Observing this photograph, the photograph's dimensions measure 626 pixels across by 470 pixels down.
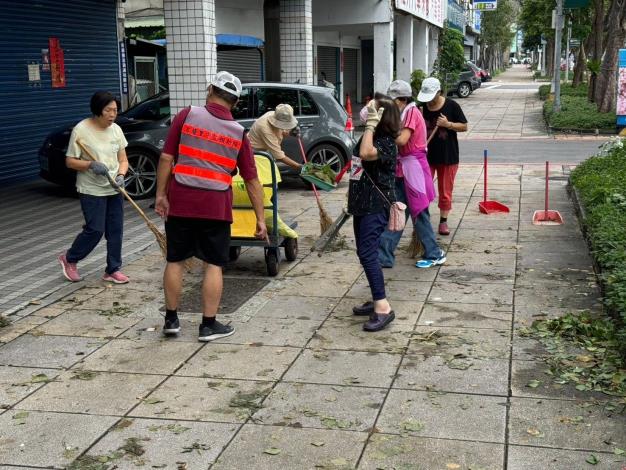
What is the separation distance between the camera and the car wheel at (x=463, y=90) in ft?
135

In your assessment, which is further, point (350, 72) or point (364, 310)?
point (350, 72)

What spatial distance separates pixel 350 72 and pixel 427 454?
33.0 meters

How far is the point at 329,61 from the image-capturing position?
31.7 metres

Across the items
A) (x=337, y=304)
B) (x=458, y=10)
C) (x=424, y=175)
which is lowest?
(x=337, y=304)

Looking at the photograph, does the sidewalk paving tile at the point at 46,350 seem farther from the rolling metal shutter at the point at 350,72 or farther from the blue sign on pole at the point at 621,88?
the rolling metal shutter at the point at 350,72

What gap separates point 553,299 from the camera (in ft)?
21.6

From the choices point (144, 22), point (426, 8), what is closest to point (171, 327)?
point (144, 22)

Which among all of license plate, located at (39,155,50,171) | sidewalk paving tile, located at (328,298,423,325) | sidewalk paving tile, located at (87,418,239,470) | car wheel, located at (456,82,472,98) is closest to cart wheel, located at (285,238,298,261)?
sidewalk paving tile, located at (328,298,423,325)

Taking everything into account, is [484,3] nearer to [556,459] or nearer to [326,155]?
[326,155]

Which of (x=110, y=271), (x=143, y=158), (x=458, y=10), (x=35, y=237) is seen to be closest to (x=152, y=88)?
(x=143, y=158)

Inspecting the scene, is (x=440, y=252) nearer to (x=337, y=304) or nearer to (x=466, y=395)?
(x=337, y=304)

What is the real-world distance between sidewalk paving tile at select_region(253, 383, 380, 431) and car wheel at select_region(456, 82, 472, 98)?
124 feet

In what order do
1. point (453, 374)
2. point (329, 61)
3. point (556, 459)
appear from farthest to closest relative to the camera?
1. point (329, 61)
2. point (453, 374)
3. point (556, 459)

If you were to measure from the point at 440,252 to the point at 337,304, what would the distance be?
5.28 feet
